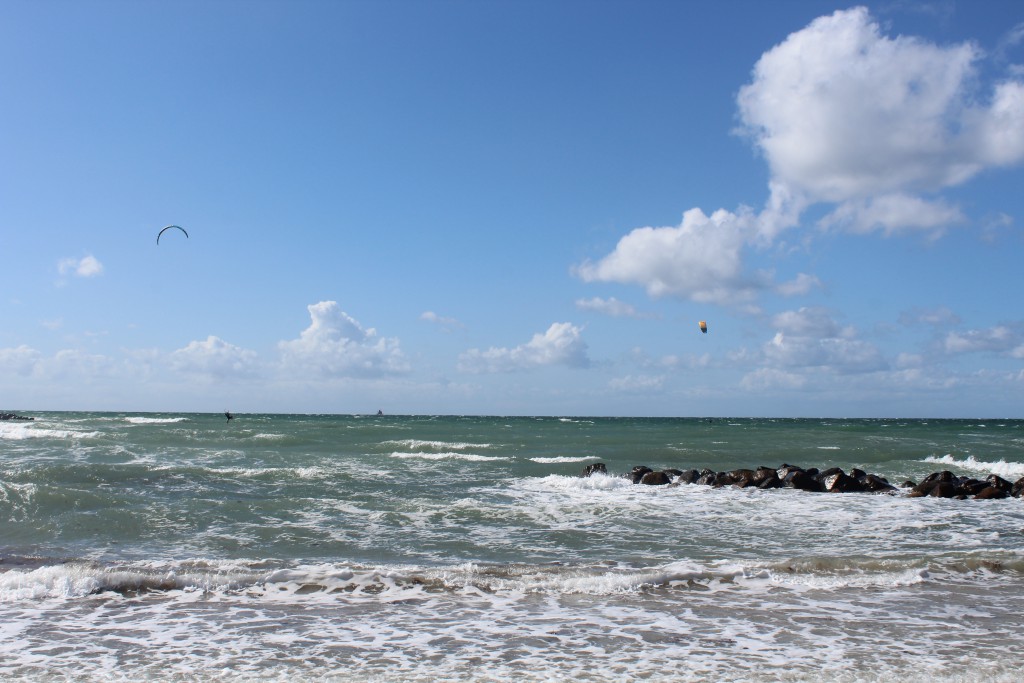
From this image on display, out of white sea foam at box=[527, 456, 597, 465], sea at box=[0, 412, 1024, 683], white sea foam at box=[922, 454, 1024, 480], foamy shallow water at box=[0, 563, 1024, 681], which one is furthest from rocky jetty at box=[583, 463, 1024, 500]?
foamy shallow water at box=[0, 563, 1024, 681]

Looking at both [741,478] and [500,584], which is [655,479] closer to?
[741,478]

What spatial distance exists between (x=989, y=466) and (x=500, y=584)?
96.7 ft

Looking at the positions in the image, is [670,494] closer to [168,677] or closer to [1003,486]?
[1003,486]

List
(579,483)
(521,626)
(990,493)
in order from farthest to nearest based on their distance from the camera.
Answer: (579,483)
(990,493)
(521,626)

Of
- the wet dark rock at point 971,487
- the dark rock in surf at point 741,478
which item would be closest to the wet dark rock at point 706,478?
the dark rock in surf at point 741,478

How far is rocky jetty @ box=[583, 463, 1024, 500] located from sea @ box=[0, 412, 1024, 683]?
43.9 inches

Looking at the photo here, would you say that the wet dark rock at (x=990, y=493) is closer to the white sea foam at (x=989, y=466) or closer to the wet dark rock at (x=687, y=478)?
the wet dark rock at (x=687, y=478)

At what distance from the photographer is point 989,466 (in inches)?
1201

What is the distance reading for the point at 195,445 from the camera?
124 ft

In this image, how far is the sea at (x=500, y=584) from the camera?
6.84m

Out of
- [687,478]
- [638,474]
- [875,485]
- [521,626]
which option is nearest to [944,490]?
[875,485]

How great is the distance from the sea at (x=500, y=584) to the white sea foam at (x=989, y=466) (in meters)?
12.5

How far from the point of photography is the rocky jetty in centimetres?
1945

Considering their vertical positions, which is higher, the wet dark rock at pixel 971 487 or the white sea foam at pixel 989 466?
the wet dark rock at pixel 971 487
